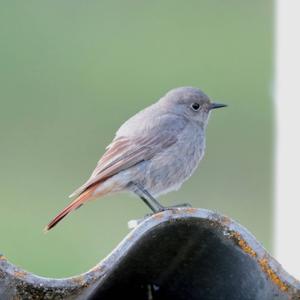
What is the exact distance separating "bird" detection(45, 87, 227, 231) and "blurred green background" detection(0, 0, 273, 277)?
1727 mm

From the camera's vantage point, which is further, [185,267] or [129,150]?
[129,150]

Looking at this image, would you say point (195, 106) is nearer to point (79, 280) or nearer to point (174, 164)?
point (174, 164)

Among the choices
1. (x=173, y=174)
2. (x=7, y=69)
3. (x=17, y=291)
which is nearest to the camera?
(x=17, y=291)

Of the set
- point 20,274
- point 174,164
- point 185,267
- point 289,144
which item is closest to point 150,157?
point 174,164

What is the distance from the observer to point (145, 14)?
10.9 metres

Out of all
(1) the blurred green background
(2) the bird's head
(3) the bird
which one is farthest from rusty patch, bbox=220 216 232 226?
(1) the blurred green background

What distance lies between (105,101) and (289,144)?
9.53 feet

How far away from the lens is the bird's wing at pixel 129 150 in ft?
17.1

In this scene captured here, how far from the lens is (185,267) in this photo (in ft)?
12.1

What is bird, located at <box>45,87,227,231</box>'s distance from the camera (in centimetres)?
524

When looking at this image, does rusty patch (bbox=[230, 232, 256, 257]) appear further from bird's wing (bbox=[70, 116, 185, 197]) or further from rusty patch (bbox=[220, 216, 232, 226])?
bird's wing (bbox=[70, 116, 185, 197])

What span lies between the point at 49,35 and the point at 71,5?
36cm

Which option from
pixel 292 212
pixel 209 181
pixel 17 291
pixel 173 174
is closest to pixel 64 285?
pixel 17 291

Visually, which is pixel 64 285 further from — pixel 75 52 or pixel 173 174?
pixel 75 52
